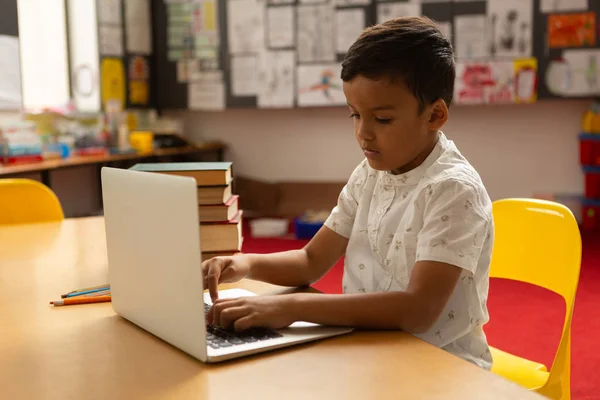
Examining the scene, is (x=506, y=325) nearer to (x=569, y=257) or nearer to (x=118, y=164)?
(x=569, y=257)

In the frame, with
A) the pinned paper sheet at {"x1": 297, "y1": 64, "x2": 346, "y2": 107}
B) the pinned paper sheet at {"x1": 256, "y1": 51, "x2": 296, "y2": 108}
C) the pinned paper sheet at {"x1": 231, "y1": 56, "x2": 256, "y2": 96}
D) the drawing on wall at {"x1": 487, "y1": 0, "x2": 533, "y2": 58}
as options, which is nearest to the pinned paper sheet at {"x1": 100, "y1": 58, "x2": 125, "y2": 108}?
the pinned paper sheet at {"x1": 231, "y1": 56, "x2": 256, "y2": 96}

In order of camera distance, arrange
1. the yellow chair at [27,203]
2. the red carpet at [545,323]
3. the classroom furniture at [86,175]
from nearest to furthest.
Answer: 1. the yellow chair at [27,203]
2. the red carpet at [545,323]
3. the classroom furniture at [86,175]

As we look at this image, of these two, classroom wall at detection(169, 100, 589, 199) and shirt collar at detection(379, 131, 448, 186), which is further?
classroom wall at detection(169, 100, 589, 199)

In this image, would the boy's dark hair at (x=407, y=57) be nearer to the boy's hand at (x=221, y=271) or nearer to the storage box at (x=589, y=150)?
the boy's hand at (x=221, y=271)

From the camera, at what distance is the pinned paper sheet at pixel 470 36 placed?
429 cm

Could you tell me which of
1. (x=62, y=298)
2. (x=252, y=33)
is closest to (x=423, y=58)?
(x=62, y=298)

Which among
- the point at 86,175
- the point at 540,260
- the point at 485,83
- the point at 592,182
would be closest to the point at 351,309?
the point at 540,260

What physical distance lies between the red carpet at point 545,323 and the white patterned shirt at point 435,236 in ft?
4.00

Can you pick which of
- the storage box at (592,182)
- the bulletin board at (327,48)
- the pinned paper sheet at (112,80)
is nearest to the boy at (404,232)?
the bulletin board at (327,48)

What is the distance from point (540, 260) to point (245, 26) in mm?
3810

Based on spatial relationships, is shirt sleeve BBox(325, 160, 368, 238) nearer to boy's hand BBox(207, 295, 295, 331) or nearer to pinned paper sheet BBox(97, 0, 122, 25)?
boy's hand BBox(207, 295, 295, 331)

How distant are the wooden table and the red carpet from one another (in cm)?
152

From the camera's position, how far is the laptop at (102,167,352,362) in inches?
Result: 30.5

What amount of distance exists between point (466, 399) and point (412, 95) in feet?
1.69
